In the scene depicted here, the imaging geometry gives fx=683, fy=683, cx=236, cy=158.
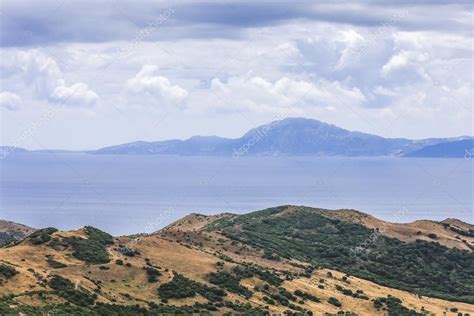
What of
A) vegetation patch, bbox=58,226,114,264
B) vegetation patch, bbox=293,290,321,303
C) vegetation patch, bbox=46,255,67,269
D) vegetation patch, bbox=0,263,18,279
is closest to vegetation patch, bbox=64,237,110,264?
vegetation patch, bbox=58,226,114,264

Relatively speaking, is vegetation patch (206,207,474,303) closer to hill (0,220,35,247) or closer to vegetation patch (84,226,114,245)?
vegetation patch (84,226,114,245)

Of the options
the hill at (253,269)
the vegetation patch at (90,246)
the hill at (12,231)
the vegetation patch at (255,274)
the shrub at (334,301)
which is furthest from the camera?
the hill at (12,231)

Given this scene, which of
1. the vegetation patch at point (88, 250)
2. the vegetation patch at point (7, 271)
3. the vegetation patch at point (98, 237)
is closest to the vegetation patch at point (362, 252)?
the vegetation patch at point (98, 237)

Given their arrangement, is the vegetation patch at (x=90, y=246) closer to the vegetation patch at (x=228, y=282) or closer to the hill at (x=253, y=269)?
the hill at (x=253, y=269)

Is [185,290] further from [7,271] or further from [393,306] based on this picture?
[393,306]

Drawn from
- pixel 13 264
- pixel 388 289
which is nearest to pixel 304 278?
pixel 388 289

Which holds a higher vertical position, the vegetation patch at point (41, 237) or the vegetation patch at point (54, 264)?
the vegetation patch at point (41, 237)

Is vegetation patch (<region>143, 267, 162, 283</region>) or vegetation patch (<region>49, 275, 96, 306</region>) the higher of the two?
vegetation patch (<region>143, 267, 162, 283</region>)

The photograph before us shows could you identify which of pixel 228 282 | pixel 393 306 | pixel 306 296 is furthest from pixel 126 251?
pixel 393 306

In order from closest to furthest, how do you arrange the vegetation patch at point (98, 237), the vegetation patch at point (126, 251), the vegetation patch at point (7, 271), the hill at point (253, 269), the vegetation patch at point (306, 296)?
1. the vegetation patch at point (7, 271)
2. the hill at point (253, 269)
3. the vegetation patch at point (126, 251)
4. the vegetation patch at point (306, 296)
5. the vegetation patch at point (98, 237)
